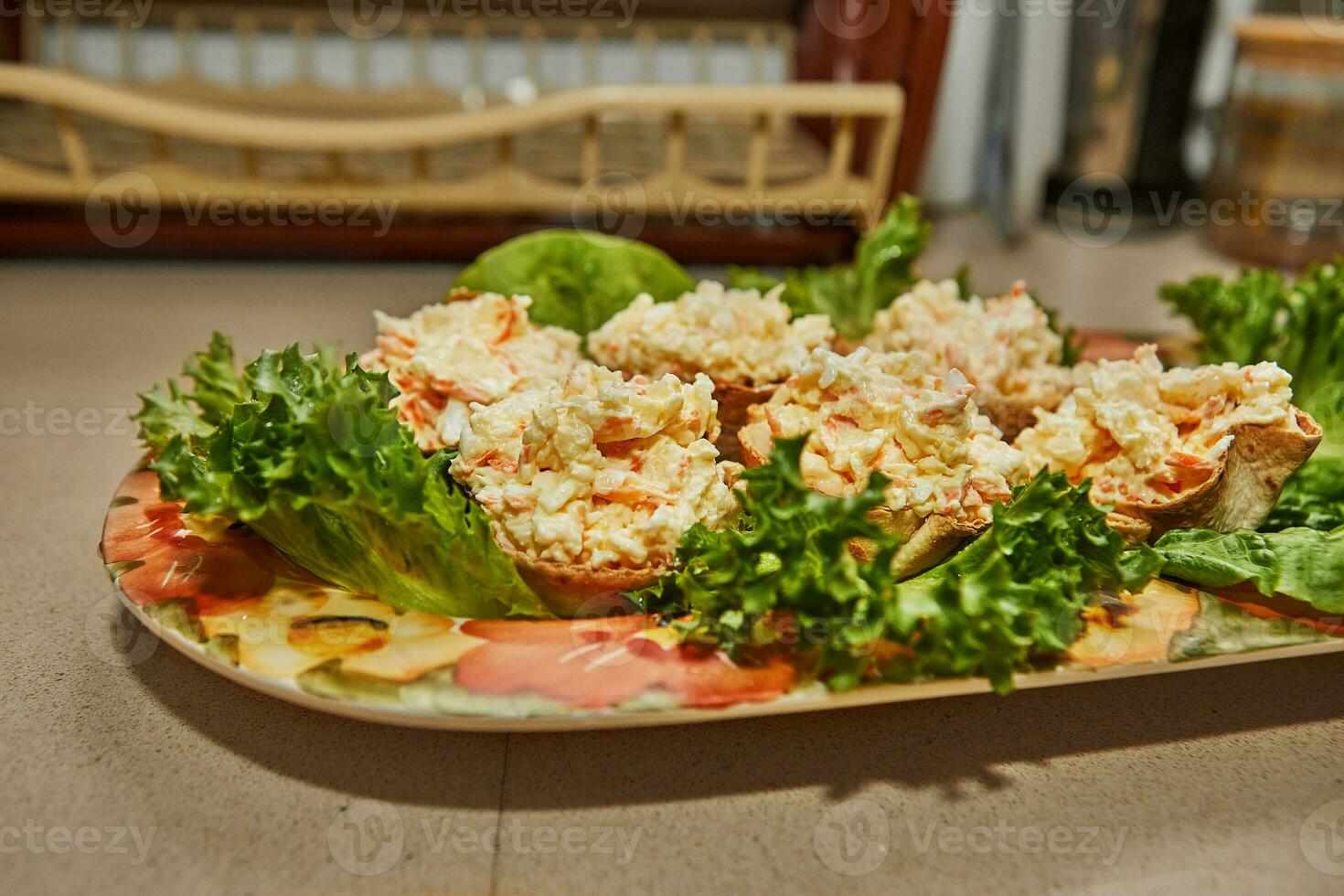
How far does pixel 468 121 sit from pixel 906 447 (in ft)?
6.86

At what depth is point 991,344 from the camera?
172 cm

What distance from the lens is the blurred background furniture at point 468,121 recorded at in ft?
9.82

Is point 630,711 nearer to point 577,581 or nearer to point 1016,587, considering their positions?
point 577,581

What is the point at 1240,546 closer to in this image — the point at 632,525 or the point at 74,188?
the point at 632,525

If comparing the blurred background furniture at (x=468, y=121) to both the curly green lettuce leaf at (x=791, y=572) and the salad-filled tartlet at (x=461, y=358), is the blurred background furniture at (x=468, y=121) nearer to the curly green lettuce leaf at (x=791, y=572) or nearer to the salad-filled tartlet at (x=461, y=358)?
the salad-filled tartlet at (x=461, y=358)

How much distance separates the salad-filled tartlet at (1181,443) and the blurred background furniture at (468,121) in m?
1.82

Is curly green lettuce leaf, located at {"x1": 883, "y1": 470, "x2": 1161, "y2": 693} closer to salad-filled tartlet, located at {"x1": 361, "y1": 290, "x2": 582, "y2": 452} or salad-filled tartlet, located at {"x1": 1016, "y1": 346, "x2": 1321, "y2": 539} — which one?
salad-filled tartlet, located at {"x1": 1016, "y1": 346, "x2": 1321, "y2": 539}

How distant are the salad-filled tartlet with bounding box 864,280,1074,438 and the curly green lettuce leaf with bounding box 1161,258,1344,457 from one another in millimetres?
327

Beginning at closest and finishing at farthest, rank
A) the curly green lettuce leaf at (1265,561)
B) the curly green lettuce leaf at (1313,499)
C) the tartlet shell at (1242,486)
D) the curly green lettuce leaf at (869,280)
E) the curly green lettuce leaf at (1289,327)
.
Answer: the curly green lettuce leaf at (1265,561) → the tartlet shell at (1242,486) → the curly green lettuce leaf at (1313,499) → the curly green lettuce leaf at (1289,327) → the curly green lettuce leaf at (869,280)

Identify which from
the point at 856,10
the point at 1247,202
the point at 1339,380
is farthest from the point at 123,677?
the point at 1247,202

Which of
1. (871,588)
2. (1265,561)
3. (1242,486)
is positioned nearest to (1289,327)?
(1242,486)

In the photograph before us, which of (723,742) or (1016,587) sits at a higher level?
(1016,587)

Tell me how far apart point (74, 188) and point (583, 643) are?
2.75 meters

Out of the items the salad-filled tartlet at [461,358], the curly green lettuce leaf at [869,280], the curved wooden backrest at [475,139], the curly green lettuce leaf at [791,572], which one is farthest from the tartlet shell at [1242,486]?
the curved wooden backrest at [475,139]
